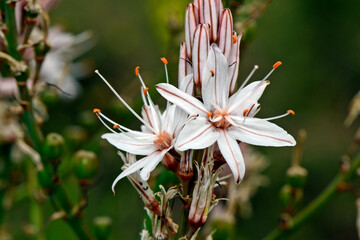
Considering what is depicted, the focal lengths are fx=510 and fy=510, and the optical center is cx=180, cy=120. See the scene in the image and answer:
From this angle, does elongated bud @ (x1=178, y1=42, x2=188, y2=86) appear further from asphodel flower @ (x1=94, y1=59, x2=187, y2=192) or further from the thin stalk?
the thin stalk

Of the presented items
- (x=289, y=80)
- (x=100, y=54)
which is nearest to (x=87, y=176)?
(x=289, y=80)

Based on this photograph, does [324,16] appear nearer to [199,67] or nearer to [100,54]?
[100,54]

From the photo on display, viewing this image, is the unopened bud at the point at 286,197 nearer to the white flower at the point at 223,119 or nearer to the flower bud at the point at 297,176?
the flower bud at the point at 297,176

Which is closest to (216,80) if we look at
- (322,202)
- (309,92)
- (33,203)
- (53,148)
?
(53,148)

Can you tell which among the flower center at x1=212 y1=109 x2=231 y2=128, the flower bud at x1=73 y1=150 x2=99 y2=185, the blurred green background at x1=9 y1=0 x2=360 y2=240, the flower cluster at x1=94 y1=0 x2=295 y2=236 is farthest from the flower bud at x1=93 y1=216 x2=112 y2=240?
the blurred green background at x1=9 y1=0 x2=360 y2=240

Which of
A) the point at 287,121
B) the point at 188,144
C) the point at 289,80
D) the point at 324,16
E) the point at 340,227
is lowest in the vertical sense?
the point at 340,227

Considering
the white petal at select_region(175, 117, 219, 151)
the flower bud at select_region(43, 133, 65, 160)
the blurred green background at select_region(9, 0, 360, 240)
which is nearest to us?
the white petal at select_region(175, 117, 219, 151)

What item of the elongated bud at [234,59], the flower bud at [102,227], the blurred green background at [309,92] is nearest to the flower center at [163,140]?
the elongated bud at [234,59]

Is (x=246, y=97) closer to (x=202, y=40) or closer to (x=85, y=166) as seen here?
(x=202, y=40)

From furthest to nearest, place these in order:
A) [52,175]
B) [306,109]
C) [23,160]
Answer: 1. [306,109]
2. [23,160]
3. [52,175]
